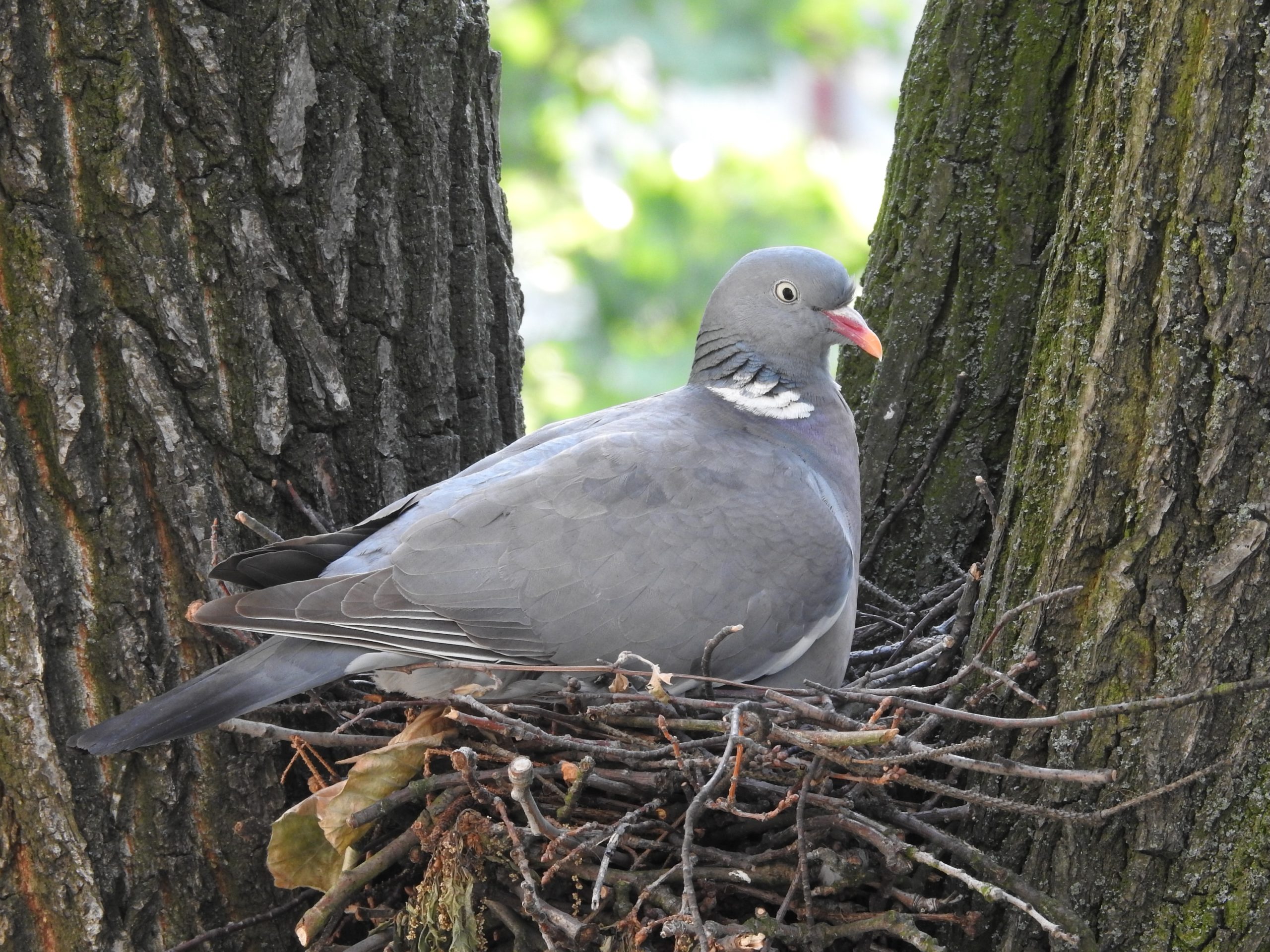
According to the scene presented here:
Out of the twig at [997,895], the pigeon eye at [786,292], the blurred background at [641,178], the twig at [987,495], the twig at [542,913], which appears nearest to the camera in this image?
the twig at [997,895]

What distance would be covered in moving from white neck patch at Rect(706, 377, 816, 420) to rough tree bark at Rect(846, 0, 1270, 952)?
0.78 m

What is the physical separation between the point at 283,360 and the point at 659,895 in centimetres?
118

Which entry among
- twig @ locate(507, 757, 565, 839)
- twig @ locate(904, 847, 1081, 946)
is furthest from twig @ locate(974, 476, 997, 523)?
twig @ locate(507, 757, 565, 839)

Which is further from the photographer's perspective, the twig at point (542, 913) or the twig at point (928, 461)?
the twig at point (928, 461)

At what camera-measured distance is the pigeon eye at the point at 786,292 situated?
2881 mm

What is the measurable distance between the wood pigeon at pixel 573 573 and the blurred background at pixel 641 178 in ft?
13.3

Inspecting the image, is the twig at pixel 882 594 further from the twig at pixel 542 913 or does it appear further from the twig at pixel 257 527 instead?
the twig at pixel 257 527

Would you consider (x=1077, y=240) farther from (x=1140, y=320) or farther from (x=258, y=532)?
(x=258, y=532)

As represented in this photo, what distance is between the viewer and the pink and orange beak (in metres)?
2.77

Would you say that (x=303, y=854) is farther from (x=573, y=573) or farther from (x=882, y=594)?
(x=882, y=594)

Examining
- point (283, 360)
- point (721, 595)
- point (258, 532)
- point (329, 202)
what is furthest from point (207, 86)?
point (721, 595)

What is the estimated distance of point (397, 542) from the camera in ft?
7.82

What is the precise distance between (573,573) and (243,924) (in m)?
0.87

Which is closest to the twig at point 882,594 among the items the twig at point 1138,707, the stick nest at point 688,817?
the stick nest at point 688,817
